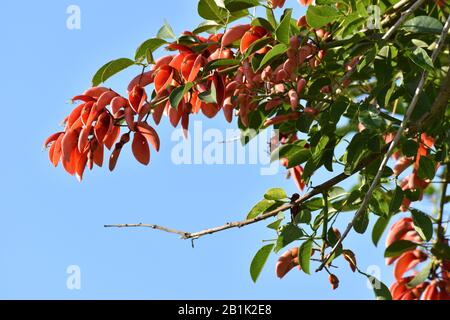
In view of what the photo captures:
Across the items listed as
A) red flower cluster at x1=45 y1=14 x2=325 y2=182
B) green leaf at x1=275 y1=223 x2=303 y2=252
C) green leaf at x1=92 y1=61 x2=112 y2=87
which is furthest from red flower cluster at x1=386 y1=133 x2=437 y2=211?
green leaf at x1=92 y1=61 x2=112 y2=87

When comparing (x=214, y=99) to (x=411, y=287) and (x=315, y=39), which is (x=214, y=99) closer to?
(x=315, y=39)

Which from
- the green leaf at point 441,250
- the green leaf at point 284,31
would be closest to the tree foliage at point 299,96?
the green leaf at point 284,31

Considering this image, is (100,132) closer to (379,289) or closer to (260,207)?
(260,207)

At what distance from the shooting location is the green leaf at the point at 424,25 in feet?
5.85

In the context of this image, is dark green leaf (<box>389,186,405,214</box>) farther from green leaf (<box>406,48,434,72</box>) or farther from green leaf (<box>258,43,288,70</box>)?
green leaf (<box>258,43,288,70</box>)

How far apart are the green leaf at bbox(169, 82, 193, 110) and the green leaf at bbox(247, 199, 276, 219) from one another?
18.0 inches

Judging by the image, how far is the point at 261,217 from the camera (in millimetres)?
2014

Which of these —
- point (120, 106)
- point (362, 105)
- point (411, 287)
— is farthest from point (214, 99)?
point (411, 287)

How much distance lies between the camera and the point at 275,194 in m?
2.12

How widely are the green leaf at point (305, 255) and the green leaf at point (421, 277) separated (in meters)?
0.58

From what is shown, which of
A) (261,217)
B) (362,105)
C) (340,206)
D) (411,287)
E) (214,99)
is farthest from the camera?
(411,287)

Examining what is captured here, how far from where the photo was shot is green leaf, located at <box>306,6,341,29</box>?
1.80 metres

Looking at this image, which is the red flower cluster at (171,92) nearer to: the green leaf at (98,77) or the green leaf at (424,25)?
the green leaf at (98,77)
